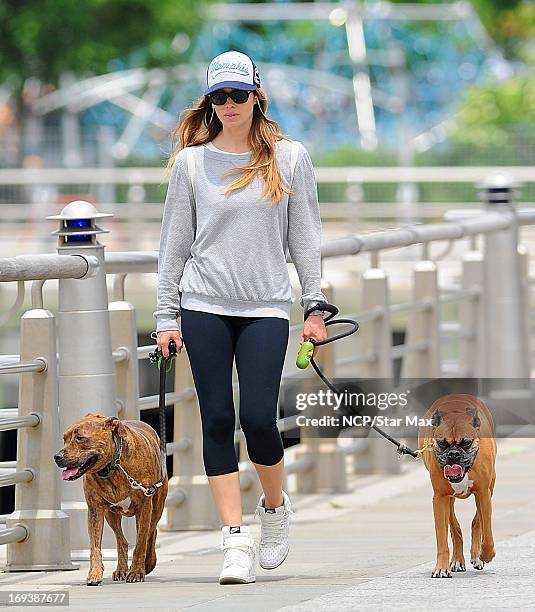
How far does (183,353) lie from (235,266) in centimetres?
204

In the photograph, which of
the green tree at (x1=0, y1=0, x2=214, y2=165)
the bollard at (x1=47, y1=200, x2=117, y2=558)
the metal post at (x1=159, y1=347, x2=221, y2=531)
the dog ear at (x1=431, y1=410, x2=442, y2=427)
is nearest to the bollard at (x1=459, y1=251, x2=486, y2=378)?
the metal post at (x1=159, y1=347, x2=221, y2=531)

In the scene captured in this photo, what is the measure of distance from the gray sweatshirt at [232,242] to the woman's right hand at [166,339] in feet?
0.06

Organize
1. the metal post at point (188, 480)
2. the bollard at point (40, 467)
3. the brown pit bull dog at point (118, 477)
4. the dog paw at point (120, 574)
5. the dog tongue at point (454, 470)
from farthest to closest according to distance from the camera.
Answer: the metal post at point (188, 480) < the bollard at point (40, 467) < the dog paw at point (120, 574) < the brown pit bull dog at point (118, 477) < the dog tongue at point (454, 470)

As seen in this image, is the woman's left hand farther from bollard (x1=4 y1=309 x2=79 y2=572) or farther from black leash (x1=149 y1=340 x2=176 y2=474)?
bollard (x1=4 y1=309 x2=79 y2=572)

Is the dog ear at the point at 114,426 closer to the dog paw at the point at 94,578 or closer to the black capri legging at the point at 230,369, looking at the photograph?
the black capri legging at the point at 230,369

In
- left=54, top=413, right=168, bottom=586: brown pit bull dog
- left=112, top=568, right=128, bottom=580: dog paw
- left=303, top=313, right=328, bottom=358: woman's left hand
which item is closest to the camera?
left=54, top=413, right=168, bottom=586: brown pit bull dog

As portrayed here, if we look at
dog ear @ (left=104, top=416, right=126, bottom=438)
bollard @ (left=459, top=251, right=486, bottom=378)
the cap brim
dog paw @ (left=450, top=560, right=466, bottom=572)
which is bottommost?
dog paw @ (left=450, top=560, right=466, bottom=572)

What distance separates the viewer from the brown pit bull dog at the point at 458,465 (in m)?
5.81

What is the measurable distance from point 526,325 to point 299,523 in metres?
3.57

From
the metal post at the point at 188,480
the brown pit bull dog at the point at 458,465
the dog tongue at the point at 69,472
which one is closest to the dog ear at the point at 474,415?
the brown pit bull dog at the point at 458,465

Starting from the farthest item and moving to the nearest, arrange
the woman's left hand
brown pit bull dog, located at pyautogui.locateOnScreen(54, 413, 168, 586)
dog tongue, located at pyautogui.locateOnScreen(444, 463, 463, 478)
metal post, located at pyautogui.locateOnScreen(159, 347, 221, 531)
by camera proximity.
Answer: metal post, located at pyautogui.locateOnScreen(159, 347, 221, 531), the woman's left hand, brown pit bull dog, located at pyautogui.locateOnScreen(54, 413, 168, 586), dog tongue, located at pyautogui.locateOnScreen(444, 463, 463, 478)

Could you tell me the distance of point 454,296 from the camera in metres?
11.1

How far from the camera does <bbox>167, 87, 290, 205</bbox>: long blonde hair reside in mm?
6078

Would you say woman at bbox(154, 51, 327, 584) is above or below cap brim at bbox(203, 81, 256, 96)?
below
